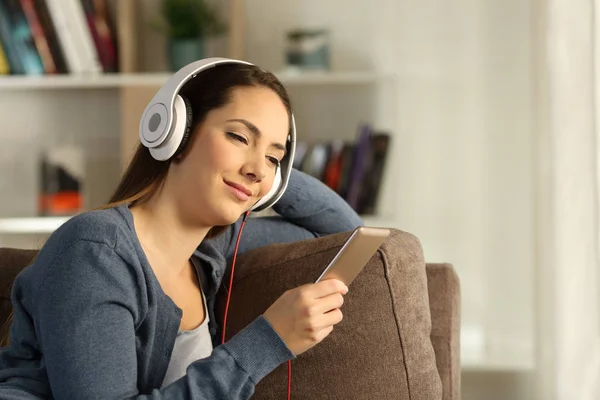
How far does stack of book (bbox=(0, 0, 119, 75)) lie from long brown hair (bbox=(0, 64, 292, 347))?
170cm

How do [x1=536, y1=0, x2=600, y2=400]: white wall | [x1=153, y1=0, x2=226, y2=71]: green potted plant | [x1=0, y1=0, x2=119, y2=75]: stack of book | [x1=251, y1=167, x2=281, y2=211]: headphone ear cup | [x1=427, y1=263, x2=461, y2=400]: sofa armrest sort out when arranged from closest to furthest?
1. [x1=251, y1=167, x2=281, y2=211]: headphone ear cup
2. [x1=427, y1=263, x2=461, y2=400]: sofa armrest
3. [x1=536, y1=0, x2=600, y2=400]: white wall
4. [x1=0, y1=0, x2=119, y2=75]: stack of book
5. [x1=153, y1=0, x2=226, y2=71]: green potted plant

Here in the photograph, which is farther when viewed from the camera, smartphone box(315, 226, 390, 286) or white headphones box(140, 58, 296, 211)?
white headphones box(140, 58, 296, 211)

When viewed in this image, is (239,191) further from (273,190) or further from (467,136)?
(467,136)

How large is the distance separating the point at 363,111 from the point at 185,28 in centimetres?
67

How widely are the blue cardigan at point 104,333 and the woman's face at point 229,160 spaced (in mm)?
105

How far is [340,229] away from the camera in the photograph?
1.69 meters

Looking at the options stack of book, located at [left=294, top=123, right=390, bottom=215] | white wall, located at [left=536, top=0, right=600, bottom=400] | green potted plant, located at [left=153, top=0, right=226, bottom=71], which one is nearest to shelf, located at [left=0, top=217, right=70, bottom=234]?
green potted plant, located at [left=153, top=0, right=226, bottom=71]

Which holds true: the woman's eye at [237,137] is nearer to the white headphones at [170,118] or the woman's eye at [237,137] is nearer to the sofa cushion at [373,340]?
the white headphones at [170,118]

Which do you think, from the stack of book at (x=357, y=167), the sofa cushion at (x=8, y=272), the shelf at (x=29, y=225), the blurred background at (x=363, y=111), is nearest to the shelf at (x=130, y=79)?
the blurred background at (x=363, y=111)

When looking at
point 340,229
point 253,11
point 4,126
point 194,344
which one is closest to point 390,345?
point 194,344

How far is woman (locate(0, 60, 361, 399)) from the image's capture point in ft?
3.71

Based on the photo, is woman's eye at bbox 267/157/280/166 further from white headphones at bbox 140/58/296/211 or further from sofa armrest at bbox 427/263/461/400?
sofa armrest at bbox 427/263/461/400

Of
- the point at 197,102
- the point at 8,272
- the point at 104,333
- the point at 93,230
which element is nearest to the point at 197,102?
the point at 197,102

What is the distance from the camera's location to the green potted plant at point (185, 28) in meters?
3.03
